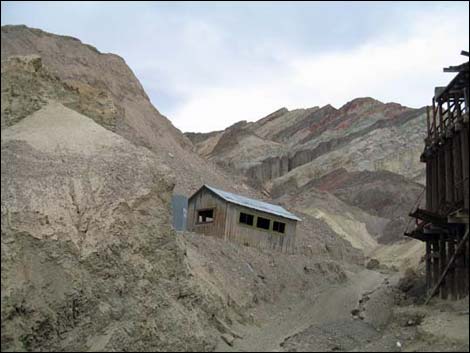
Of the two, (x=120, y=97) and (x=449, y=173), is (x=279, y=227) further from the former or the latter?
(x=120, y=97)

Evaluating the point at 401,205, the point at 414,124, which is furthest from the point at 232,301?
the point at 414,124

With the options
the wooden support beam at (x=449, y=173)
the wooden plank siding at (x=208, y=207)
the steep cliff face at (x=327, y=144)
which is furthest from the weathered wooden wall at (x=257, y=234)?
the steep cliff face at (x=327, y=144)

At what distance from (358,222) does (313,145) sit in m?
43.6

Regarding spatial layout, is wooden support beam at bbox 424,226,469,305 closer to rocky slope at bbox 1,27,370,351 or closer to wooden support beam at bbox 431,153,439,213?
wooden support beam at bbox 431,153,439,213

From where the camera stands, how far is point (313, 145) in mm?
100000

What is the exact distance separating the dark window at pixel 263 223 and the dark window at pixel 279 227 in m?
0.48

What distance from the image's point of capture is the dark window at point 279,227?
3152 centimetres

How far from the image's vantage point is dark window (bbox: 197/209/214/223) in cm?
3084

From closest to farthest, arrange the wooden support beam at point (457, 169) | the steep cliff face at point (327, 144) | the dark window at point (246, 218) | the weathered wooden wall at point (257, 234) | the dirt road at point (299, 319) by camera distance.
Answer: the dirt road at point (299, 319) < the wooden support beam at point (457, 169) < the weathered wooden wall at point (257, 234) < the dark window at point (246, 218) < the steep cliff face at point (327, 144)

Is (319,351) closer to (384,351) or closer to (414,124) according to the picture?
(384,351)

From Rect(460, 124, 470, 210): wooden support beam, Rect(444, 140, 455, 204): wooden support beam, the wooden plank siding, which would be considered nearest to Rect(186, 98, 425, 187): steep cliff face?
the wooden plank siding

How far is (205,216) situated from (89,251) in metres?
14.7

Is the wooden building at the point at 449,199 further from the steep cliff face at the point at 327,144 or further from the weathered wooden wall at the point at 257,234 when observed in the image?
the steep cliff face at the point at 327,144

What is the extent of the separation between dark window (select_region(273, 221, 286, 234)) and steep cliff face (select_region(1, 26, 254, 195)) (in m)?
11.3
